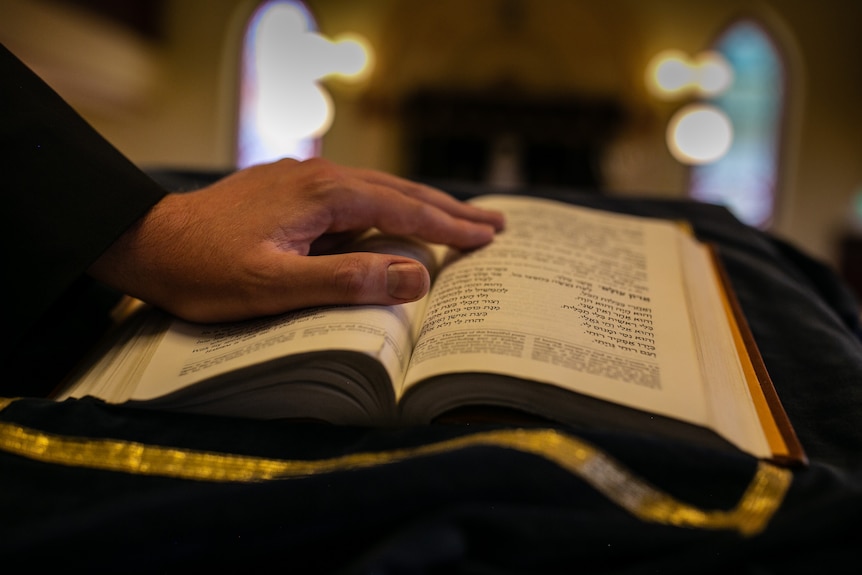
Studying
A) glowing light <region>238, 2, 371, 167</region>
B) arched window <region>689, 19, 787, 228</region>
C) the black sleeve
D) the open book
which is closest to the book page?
the open book

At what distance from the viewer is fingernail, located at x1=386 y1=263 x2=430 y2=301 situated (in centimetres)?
46

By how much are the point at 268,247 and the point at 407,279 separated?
0.12m

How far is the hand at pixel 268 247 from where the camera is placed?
1.51 feet

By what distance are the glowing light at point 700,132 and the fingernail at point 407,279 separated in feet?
17.2

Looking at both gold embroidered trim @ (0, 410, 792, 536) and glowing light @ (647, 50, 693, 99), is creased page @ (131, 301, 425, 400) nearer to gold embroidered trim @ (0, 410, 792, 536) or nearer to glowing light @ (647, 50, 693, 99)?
gold embroidered trim @ (0, 410, 792, 536)

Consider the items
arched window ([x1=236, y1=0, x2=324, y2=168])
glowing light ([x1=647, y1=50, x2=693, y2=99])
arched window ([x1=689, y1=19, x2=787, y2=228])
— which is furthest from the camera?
arched window ([x1=236, y1=0, x2=324, y2=168])

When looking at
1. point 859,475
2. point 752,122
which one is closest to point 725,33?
point 752,122

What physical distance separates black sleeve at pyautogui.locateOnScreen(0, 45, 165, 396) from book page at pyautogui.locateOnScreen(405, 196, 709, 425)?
279 millimetres

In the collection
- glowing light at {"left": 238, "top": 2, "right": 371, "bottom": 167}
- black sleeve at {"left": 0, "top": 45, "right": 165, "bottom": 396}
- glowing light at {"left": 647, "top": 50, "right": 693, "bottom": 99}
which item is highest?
glowing light at {"left": 647, "top": 50, "right": 693, "bottom": 99}

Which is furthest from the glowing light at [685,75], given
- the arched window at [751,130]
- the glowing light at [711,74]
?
the arched window at [751,130]

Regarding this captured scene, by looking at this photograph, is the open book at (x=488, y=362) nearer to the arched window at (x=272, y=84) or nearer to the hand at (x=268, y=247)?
the hand at (x=268, y=247)

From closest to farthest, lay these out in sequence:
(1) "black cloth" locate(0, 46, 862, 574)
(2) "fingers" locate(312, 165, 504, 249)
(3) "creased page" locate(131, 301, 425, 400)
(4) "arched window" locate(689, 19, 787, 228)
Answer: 1. (1) "black cloth" locate(0, 46, 862, 574)
2. (3) "creased page" locate(131, 301, 425, 400)
3. (2) "fingers" locate(312, 165, 504, 249)
4. (4) "arched window" locate(689, 19, 787, 228)

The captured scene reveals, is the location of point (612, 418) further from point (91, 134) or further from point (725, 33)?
point (725, 33)

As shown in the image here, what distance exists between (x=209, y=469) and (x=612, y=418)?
254 millimetres
